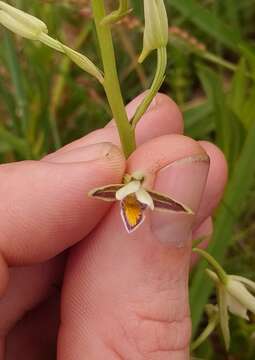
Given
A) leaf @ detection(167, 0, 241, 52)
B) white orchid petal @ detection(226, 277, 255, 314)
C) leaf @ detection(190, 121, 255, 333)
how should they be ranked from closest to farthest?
1. white orchid petal @ detection(226, 277, 255, 314)
2. leaf @ detection(190, 121, 255, 333)
3. leaf @ detection(167, 0, 241, 52)

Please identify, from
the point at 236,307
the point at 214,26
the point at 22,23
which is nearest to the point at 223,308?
the point at 236,307

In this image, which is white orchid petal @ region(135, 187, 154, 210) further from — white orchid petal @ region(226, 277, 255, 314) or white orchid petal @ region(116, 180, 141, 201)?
white orchid petal @ region(226, 277, 255, 314)

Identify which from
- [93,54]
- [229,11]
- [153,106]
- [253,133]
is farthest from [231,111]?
[93,54]

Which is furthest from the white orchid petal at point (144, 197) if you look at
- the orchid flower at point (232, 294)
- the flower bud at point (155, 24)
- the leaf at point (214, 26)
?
the leaf at point (214, 26)

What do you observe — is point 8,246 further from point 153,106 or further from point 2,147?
point 2,147

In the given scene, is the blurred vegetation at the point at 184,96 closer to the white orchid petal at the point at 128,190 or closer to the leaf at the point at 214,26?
the leaf at the point at 214,26

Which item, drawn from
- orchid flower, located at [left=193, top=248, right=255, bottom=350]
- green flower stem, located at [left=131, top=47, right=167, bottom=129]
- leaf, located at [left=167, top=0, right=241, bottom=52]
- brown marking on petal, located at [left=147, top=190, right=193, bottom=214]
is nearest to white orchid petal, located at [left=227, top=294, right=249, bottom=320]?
orchid flower, located at [left=193, top=248, right=255, bottom=350]

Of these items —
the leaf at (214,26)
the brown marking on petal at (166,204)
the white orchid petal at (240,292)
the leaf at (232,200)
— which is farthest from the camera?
the leaf at (214,26)
